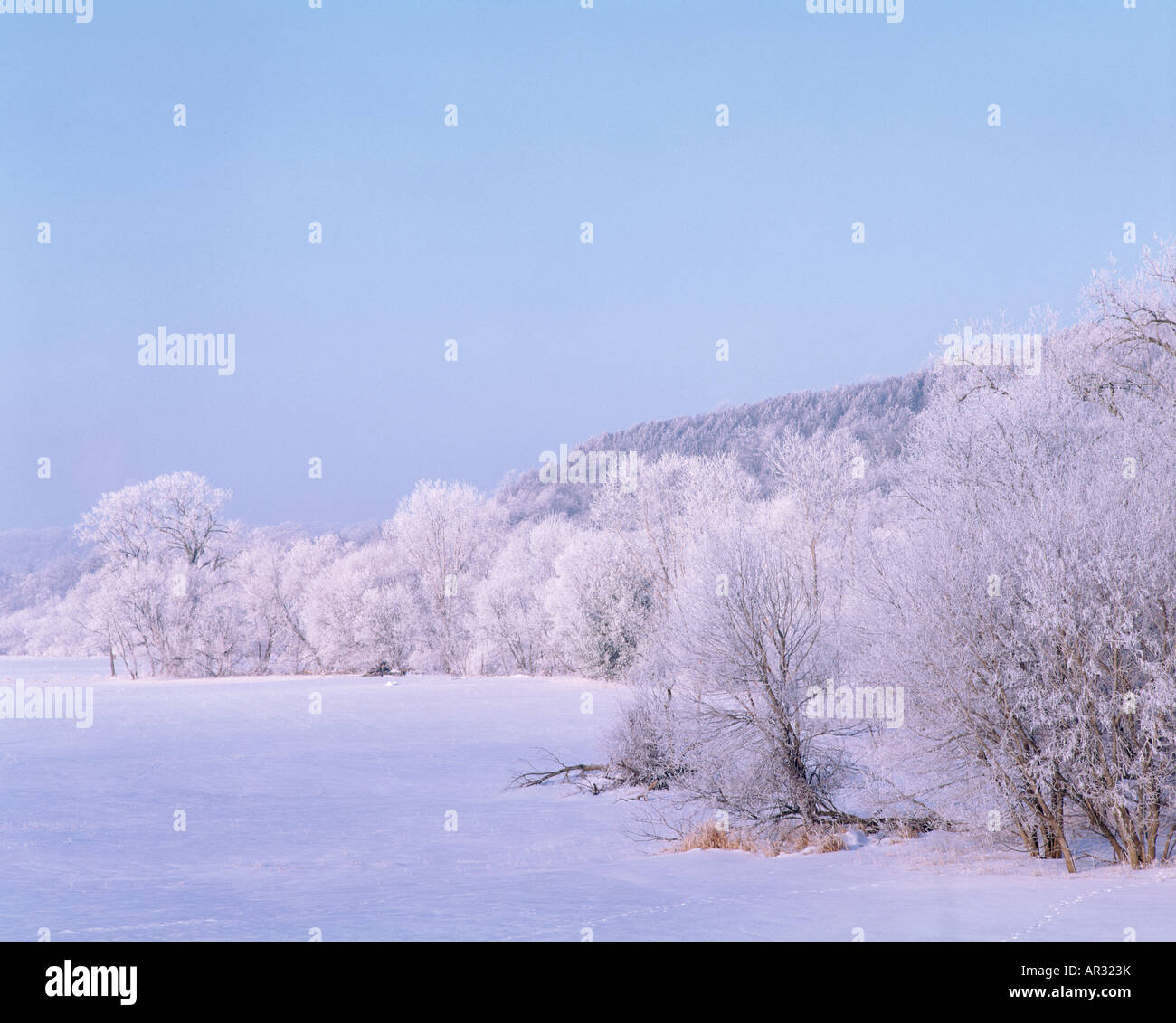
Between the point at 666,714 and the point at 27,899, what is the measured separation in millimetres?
11085

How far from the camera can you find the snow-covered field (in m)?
9.18

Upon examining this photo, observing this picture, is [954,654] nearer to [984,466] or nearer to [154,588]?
[984,466]

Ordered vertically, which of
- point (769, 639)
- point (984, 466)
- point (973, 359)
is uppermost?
point (973, 359)

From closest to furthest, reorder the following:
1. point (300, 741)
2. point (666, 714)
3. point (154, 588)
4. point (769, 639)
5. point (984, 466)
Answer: point (769, 639) < point (666, 714) < point (984, 466) < point (300, 741) < point (154, 588)

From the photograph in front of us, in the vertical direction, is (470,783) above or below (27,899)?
below

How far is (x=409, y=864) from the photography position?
14836 mm

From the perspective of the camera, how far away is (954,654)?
11828mm

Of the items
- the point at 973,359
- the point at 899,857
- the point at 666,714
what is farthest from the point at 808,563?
the point at 899,857

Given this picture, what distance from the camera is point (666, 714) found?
18875 mm

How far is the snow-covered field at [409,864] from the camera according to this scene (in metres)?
9.18

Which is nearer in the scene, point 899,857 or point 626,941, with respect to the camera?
point 626,941

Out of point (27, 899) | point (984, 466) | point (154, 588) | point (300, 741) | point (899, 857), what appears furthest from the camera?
point (154, 588)
